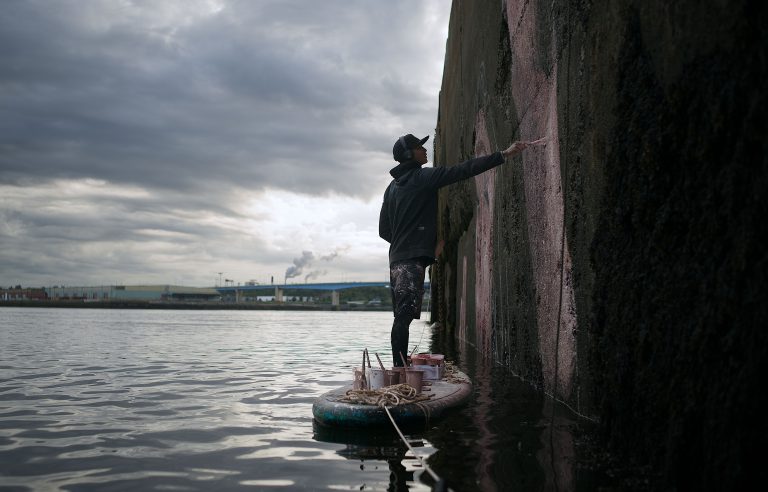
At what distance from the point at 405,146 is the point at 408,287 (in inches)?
55.4

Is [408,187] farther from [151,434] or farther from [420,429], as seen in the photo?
[151,434]

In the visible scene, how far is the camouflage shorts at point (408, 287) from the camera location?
582 cm

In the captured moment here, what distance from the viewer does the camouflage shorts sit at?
582 centimetres

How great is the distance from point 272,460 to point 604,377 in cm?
192

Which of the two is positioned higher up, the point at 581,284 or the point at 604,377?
the point at 581,284

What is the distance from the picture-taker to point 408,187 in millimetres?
6020

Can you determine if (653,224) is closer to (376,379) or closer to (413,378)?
(413,378)

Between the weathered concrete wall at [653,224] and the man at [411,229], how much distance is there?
95cm

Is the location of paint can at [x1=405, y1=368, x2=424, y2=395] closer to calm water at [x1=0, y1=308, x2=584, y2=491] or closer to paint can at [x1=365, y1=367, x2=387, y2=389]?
paint can at [x1=365, y1=367, x2=387, y2=389]

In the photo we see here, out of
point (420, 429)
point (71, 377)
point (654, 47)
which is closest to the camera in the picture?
point (654, 47)

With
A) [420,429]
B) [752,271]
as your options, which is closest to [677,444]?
[752,271]

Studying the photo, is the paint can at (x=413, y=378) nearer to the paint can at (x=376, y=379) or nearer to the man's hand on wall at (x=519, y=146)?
the paint can at (x=376, y=379)

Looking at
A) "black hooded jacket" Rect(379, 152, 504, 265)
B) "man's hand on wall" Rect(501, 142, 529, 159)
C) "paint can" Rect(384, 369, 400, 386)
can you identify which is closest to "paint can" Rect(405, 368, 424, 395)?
"paint can" Rect(384, 369, 400, 386)

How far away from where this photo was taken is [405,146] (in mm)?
6070
